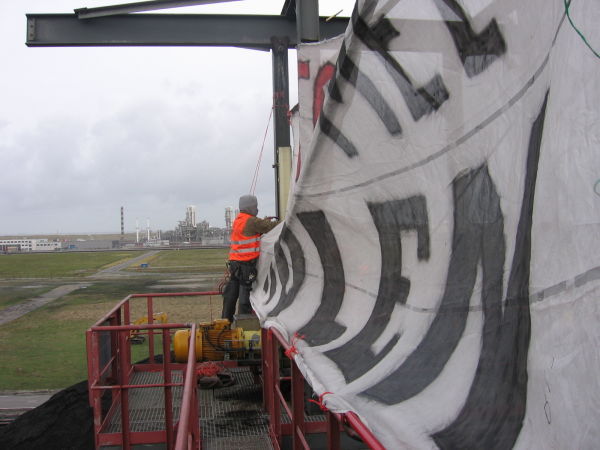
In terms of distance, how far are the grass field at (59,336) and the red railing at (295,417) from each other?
4893 millimetres

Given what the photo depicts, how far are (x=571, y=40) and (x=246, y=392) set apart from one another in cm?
581

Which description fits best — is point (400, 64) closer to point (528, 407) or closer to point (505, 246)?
point (505, 246)

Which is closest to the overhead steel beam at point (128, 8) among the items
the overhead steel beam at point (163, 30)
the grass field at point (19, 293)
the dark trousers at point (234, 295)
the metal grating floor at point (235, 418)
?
the overhead steel beam at point (163, 30)

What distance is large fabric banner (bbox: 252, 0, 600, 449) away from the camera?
60.1 inches

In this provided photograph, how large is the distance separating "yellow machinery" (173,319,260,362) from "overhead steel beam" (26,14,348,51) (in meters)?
4.91

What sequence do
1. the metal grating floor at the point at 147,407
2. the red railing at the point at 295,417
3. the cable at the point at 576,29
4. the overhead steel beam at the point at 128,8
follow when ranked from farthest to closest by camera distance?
the overhead steel beam at the point at 128,8
the metal grating floor at the point at 147,407
the red railing at the point at 295,417
the cable at the point at 576,29

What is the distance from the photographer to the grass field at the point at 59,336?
1099 centimetres

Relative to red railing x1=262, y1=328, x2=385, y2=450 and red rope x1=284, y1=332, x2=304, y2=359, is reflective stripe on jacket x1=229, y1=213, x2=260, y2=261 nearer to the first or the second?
red railing x1=262, y1=328, x2=385, y2=450

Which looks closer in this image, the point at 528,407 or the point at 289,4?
the point at 528,407

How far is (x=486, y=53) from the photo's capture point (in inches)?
78.1

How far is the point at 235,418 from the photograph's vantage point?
5.78 metres

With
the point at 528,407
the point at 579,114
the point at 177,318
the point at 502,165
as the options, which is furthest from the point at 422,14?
the point at 177,318

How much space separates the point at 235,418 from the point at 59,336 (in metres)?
10.9

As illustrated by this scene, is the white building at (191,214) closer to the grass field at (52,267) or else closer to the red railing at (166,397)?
the grass field at (52,267)
